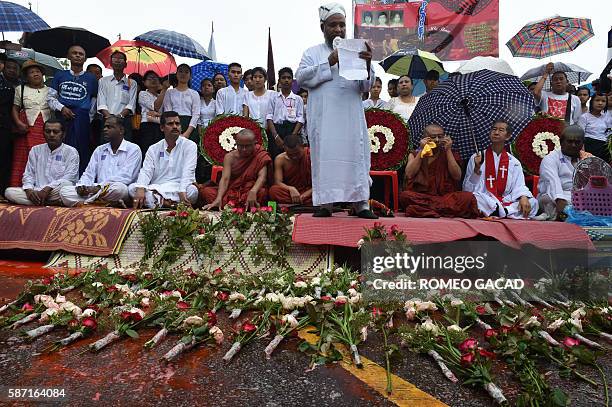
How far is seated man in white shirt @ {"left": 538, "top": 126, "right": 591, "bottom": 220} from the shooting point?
4.93 m

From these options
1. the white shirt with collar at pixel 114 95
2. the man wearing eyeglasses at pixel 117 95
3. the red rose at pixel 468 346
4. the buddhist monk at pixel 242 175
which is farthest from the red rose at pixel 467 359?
the white shirt with collar at pixel 114 95

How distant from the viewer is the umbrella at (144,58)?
7.75 meters

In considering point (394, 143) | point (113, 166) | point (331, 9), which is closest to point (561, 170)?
point (394, 143)

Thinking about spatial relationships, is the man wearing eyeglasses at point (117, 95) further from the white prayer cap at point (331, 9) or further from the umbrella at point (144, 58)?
the white prayer cap at point (331, 9)

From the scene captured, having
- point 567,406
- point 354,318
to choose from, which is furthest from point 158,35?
point 567,406

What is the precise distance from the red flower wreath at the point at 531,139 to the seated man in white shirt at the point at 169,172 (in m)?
3.79

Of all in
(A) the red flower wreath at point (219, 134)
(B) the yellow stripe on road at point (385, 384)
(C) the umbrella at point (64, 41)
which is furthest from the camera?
(C) the umbrella at point (64, 41)

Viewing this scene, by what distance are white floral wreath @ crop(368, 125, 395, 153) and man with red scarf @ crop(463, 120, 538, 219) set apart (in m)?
0.94

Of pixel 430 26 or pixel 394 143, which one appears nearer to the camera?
pixel 394 143

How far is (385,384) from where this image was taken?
6.17ft

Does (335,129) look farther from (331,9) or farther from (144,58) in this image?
(144,58)

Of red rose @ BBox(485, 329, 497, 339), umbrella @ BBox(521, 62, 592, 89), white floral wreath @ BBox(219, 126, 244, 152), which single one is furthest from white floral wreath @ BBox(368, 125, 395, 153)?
umbrella @ BBox(521, 62, 592, 89)

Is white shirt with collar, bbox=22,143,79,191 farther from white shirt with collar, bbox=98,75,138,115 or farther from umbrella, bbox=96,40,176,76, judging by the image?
umbrella, bbox=96,40,176,76

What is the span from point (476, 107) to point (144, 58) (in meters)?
5.43
